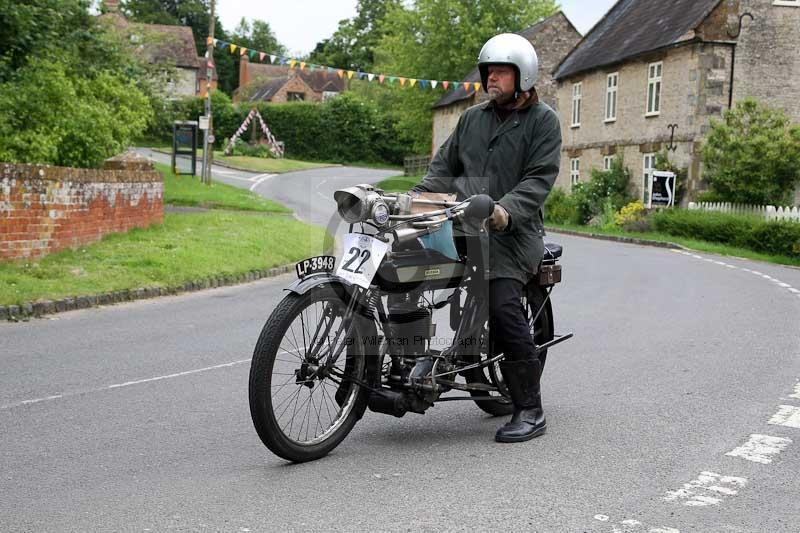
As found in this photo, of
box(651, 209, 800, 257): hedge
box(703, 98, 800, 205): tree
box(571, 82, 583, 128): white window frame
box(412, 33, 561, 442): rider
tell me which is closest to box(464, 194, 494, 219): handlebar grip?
box(412, 33, 561, 442): rider

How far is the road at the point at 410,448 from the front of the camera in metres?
4.18

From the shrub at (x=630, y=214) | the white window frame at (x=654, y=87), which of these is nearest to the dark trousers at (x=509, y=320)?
the shrub at (x=630, y=214)

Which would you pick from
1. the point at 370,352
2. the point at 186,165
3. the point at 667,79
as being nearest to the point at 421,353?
the point at 370,352

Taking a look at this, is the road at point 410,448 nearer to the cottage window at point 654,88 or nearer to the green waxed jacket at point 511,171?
the green waxed jacket at point 511,171

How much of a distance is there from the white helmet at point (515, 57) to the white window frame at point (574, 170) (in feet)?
114

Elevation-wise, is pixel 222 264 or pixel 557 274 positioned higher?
pixel 557 274

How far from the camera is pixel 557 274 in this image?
5941 millimetres

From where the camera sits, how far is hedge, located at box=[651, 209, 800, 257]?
22906mm

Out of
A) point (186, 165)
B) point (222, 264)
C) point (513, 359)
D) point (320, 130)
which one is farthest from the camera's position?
point (320, 130)

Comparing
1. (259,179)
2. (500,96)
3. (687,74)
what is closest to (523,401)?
(500,96)

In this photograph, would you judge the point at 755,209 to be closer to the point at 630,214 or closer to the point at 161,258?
the point at 630,214

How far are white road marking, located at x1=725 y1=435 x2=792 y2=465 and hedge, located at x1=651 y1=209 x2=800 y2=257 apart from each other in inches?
716

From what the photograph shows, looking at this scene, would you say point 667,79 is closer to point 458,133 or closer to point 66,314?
point 66,314

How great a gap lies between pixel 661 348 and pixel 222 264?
26.7 ft
